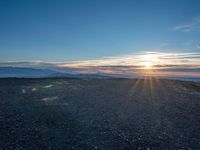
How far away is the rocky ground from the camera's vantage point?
11.8 m

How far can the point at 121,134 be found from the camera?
13047 millimetres

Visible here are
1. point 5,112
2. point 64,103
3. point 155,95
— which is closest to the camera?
point 5,112

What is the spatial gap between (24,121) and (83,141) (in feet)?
15.6

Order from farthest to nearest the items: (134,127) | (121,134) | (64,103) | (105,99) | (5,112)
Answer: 1. (105,99)
2. (64,103)
3. (5,112)
4. (134,127)
5. (121,134)

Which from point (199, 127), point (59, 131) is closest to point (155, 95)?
point (199, 127)

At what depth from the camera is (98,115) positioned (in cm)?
1662

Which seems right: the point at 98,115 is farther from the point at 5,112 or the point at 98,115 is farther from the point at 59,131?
the point at 5,112

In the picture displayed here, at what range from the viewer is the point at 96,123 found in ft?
48.5

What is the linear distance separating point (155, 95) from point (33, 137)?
16.8 metres

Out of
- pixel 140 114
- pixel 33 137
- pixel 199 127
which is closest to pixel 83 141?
pixel 33 137

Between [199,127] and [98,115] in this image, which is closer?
[199,127]

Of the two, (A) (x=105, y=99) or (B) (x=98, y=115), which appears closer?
(B) (x=98, y=115)

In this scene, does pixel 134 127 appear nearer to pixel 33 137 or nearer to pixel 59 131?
pixel 59 131

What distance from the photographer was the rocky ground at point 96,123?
11.8 metres
